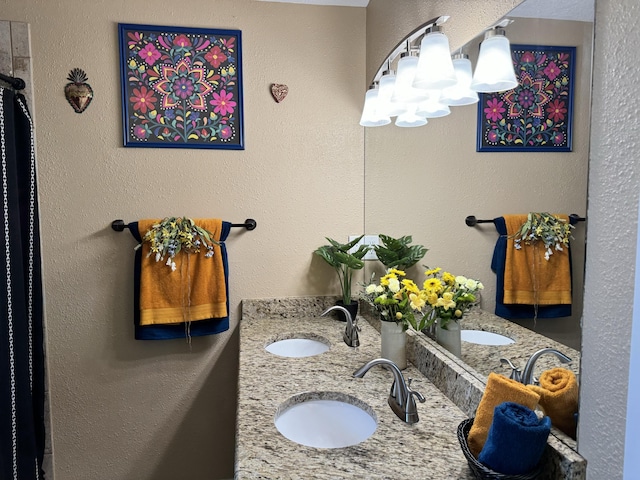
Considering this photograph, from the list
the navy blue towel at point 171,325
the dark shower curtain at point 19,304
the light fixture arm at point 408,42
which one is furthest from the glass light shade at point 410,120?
the dark shower curtain at point 19,304

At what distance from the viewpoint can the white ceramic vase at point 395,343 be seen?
1414mm

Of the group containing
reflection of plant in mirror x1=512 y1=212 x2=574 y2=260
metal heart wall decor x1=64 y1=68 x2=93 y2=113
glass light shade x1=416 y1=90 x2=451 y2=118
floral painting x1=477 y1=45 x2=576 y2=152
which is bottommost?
reflection of plant in mirror x1=512 y1=212 x2=574 y2=260

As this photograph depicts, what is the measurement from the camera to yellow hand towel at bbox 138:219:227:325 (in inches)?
76.9

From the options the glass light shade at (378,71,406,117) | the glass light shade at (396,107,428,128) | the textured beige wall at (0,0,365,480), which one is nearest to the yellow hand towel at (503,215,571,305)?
the glass light shade at (396,107,428,128)

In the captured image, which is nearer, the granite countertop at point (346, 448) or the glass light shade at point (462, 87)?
the granite countertop at point (346, 448)

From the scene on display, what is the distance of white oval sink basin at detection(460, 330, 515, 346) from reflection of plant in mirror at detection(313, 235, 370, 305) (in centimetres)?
80

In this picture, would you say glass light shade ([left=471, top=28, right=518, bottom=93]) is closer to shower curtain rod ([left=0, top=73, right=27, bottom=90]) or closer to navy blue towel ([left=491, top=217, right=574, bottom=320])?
navy blue towel ([left=491, top=217, right=574, bottom=320])

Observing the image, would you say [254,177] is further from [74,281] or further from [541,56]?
[541,56]

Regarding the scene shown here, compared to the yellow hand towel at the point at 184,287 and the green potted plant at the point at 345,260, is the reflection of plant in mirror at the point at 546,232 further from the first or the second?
the yellow hand towel at the point at 184,287

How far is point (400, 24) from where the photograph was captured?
1.65 metres

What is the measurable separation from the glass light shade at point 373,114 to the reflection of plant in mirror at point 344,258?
22.8 inches

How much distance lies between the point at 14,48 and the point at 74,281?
1045 mm

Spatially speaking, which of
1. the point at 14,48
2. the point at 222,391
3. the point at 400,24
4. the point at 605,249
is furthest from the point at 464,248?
the point at 14,48

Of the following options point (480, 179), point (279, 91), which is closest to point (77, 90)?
point (279, 91)
